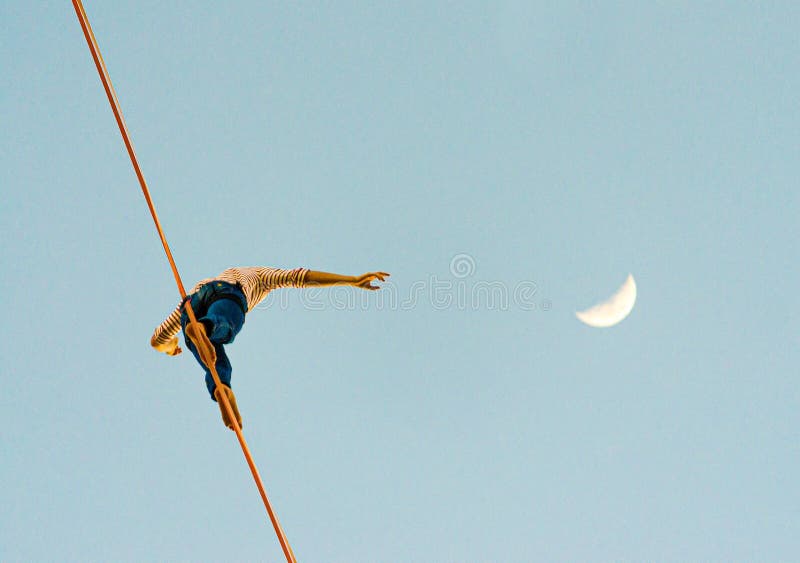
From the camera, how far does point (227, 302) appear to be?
5828 millimetres

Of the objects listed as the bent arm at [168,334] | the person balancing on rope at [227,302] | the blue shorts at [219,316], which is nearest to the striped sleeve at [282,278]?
the person balancing on rope at [227,302]

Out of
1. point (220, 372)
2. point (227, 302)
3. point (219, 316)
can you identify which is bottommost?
point (220, 372)

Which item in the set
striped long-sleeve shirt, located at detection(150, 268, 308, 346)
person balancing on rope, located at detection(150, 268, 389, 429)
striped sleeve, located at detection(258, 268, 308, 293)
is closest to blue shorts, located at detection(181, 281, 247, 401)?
person balancing on rope, located at detection(150, 268, 389, 429)

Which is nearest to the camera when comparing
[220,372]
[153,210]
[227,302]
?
[153,210]

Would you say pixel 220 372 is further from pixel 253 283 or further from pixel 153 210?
pixel 153 210

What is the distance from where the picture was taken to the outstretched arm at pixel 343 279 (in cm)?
600

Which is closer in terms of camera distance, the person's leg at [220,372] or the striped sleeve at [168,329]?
the person's leg at [220,372]

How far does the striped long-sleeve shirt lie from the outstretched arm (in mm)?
91

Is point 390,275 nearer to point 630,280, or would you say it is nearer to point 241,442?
point 241,442

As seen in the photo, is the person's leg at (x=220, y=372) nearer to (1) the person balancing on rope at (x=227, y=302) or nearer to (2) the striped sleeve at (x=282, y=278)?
(1) the person balancing on rope at (x=227, y=302)

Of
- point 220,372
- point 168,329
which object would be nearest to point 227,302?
point 220,372

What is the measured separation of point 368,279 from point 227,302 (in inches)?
50.4

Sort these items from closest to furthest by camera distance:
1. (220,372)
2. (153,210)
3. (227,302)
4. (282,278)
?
(153,210) → (220,372) → (227,302) → (282,278)

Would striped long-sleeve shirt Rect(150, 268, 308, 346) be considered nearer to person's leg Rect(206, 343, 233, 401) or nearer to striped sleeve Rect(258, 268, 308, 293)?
striped sleeve Rect(258, 268, 308, 293)
